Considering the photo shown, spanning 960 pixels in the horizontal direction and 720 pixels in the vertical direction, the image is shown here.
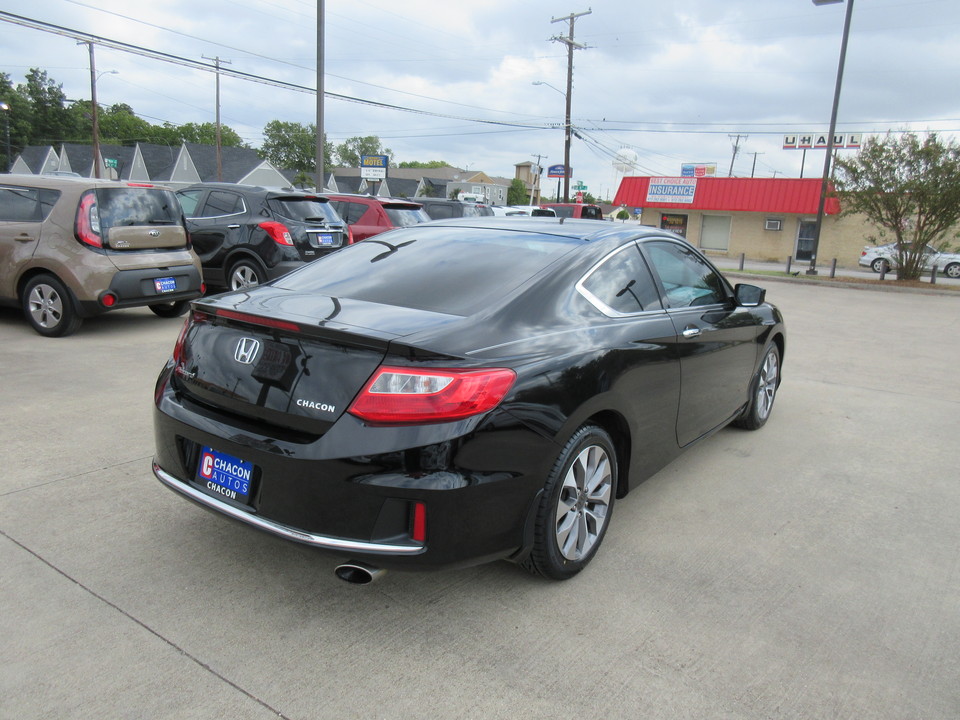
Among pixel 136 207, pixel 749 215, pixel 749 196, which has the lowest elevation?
pixel 136 207

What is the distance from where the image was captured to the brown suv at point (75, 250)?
7.46 m

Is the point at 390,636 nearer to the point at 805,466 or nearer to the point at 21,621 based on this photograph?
the point at 21,621

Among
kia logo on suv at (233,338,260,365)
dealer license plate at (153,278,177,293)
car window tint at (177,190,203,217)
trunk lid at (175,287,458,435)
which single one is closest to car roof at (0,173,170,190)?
dealer license plate at (153,278,177,293)

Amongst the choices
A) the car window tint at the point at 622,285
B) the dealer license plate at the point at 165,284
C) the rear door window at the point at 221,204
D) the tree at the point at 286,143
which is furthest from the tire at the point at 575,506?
the tree at the point at 286,143

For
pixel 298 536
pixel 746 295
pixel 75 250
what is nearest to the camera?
pixel 298 536

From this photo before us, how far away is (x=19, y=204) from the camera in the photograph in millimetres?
7738

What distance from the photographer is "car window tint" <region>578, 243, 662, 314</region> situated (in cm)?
343

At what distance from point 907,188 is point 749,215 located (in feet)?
64.8

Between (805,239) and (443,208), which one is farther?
(805,239)

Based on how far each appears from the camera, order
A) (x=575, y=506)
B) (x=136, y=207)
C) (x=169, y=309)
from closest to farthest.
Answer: (x=575, y=506) → (x=136, y=207) → (x=169, y=309)

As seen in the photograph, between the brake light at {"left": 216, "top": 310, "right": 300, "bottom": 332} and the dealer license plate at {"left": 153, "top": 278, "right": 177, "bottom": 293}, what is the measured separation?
18.3 feet

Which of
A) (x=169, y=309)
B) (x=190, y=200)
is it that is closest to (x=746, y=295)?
(x=169, y=309)

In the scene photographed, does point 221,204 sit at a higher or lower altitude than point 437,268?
higher

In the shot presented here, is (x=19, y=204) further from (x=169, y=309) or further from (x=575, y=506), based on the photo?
(x=575, y=506)
